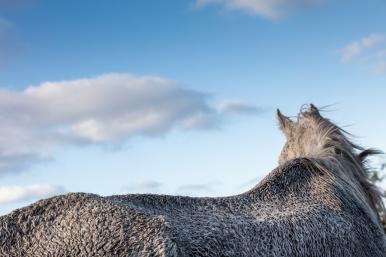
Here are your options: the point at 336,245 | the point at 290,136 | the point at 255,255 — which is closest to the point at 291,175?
the point at 336,245

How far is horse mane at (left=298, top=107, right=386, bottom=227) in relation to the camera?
6172 millimetres

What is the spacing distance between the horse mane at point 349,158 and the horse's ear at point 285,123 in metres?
0.15

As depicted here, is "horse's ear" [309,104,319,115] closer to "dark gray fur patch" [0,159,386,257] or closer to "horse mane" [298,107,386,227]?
"horse mane" [298,107,386,227]

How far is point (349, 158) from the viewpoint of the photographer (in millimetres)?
6523

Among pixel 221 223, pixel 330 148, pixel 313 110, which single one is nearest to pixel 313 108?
pixel 313 110

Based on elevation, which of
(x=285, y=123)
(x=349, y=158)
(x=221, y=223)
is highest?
(x=285, y=123)

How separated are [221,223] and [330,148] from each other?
2.85m

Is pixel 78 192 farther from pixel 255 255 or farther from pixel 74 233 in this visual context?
pixel 255 255

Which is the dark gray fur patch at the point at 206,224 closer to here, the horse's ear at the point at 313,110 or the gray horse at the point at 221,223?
the gray horse at the point at 221,223

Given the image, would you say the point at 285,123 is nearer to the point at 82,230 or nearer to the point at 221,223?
the point at 221,223

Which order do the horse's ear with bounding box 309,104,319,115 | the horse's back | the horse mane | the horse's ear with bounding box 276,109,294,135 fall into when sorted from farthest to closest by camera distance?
the horse's ear with bounding box 276,109,294,135, the horse's ear with bounding box 309,104,319,115, the horse mane, the horse's back

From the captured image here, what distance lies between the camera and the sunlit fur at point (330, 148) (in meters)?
6.25

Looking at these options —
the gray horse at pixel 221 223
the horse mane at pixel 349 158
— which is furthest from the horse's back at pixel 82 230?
the horse mane at pixel 349 158

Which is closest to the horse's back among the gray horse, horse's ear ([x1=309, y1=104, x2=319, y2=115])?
the gray horse
